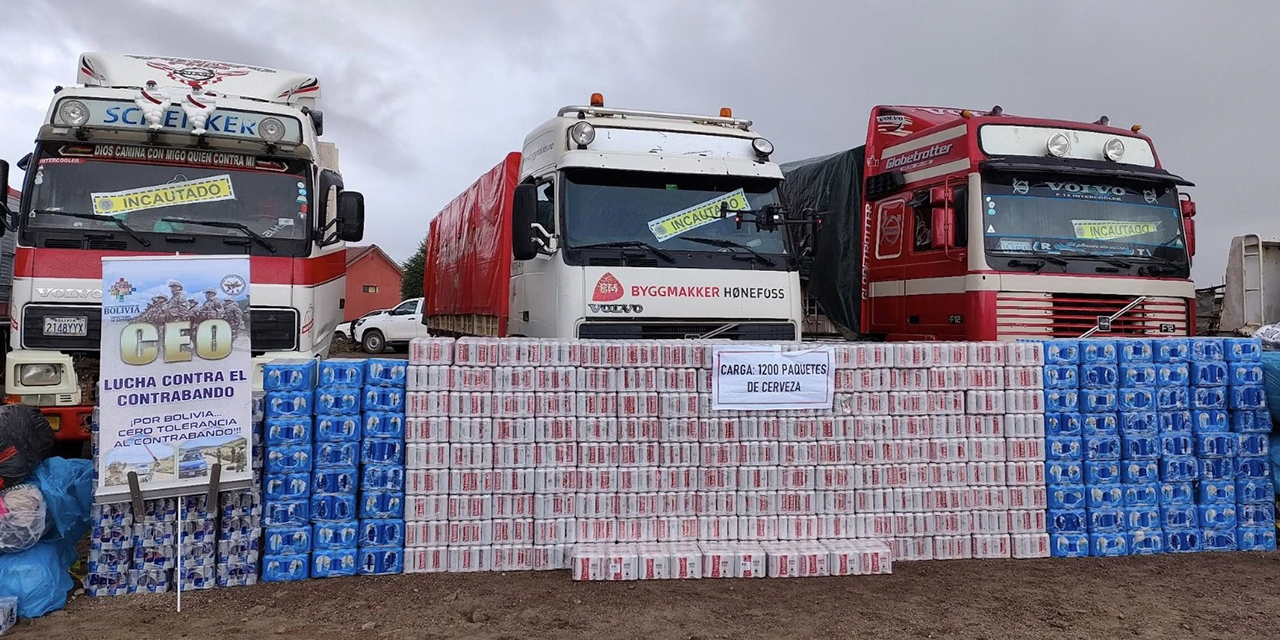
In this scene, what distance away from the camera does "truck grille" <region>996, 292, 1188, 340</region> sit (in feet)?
25.2

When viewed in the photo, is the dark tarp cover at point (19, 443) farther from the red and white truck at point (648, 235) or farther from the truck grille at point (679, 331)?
the truck grille at point (679, 331)

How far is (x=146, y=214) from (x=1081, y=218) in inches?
336

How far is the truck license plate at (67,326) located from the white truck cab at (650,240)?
3.39 metres

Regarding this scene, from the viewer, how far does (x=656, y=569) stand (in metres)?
5.35

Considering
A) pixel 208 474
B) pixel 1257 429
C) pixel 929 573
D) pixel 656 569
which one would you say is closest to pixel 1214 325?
pixel 1257 429

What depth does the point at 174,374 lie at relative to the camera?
500 centimetres

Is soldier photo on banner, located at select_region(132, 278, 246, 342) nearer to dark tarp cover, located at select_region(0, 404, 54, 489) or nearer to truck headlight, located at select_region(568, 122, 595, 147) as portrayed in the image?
dark tarp cover, located at select_region(0, 404, 54, 489)

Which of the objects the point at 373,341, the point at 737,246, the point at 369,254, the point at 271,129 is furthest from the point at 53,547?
the point at 369,254

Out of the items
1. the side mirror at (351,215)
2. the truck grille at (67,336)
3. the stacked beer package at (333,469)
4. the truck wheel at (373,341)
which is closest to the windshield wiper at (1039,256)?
the stacked beer package at (333,469)

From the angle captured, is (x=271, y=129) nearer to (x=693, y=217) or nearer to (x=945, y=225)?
(x=693, y=217)

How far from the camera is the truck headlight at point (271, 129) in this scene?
6.91m

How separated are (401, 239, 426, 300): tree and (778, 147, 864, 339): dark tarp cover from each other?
38.7 meters

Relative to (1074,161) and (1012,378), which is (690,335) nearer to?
(1012,378)

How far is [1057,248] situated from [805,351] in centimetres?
365
